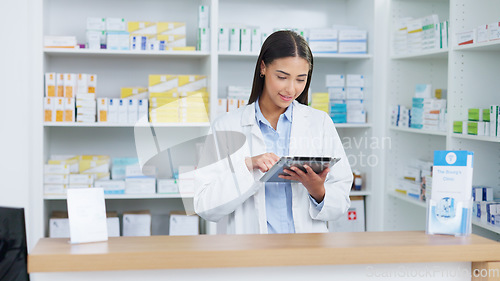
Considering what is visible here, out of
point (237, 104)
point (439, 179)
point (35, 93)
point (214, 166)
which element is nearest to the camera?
point (439, 179)

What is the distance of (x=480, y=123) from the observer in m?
2.74

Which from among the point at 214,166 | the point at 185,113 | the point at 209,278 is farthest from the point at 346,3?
the point at 209,278

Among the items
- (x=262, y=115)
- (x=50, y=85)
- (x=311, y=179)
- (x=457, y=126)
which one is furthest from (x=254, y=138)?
(x=50, y=85)

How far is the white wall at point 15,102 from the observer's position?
3.37 metres

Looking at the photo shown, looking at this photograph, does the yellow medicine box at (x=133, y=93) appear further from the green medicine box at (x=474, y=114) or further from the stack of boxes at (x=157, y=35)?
the green medicine box at (x=474, y=114)

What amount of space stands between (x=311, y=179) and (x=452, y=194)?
44 centimetres

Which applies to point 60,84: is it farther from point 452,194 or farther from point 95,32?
point 452,194

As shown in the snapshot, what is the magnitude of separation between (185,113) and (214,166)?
5.98 ft

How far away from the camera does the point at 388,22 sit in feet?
12.4

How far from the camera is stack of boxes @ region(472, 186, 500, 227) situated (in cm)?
270

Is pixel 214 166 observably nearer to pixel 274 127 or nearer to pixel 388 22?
pixel 274 127

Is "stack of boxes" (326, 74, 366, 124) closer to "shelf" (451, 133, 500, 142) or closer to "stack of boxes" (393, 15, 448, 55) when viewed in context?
"stack of boxes" (393, 15, 448, 55)

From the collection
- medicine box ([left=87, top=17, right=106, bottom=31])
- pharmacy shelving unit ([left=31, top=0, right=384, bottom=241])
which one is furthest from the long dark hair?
medicine box ([left=87, top=17, right=106, bottom=31])

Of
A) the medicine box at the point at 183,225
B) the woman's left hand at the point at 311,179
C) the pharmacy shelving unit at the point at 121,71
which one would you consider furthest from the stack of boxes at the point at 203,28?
the woman's left hand at the point at 311,179
